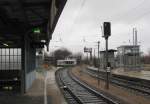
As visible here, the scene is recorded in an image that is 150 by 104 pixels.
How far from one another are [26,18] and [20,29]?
135 inches

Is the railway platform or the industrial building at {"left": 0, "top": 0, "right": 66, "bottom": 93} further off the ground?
the industrial building at {"left": 0, "top": 0, "right": 66, "bottom": 93}

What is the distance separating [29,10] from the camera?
13.0 meters

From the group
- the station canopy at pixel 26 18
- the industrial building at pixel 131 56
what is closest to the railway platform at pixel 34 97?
the station canopy at pixel 26 18

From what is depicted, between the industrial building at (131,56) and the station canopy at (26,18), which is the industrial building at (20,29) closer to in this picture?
the station canopy at (26,18)

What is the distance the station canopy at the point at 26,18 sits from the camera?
36.7 feet

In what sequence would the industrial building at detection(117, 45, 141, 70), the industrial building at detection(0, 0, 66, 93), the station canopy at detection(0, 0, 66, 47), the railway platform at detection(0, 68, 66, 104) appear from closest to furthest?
1. the station canopy at detection(0, 0, 66, 47)
2. the industrial building at detection(0, 0, 66, 93)
3. the railway platform at detection(0, 68, 66, 104)
4. the industrial building at detection(117, 45, 141, 70)

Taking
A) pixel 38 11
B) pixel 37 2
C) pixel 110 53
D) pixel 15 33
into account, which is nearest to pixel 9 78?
pixel 15 33

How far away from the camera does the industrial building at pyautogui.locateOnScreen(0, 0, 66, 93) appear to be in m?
11.6

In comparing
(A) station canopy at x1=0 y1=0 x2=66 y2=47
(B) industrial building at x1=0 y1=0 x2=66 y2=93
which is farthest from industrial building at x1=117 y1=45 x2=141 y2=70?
(A) station canopy at x1=0 y1=0 x2=66 y2=47

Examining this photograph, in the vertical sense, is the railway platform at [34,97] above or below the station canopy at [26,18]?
below

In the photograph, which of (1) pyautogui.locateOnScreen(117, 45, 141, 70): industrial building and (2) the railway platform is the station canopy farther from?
(1) pyautogui.locateOnScreen(117, 45, 141, 70): industrial building

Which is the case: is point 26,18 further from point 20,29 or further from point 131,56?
point 131,56

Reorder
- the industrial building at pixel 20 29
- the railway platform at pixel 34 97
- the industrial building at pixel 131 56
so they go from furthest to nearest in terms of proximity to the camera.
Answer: the industrial building at pixel 131 56 → the railway platform at pixel 34 97 → the industrial building at pixel 20 29

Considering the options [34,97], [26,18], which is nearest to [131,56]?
[34,97]
